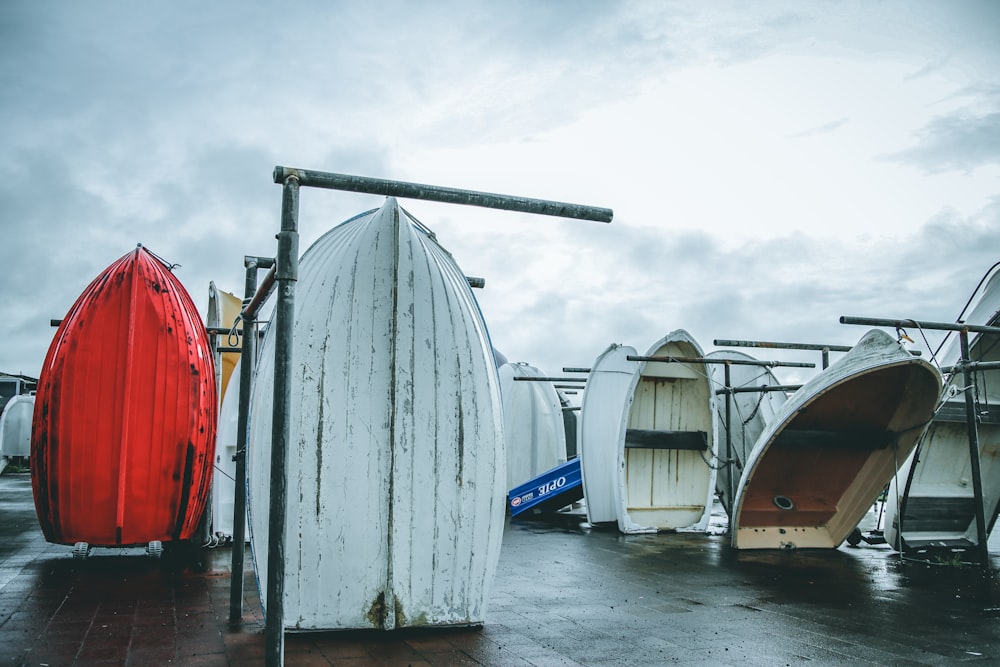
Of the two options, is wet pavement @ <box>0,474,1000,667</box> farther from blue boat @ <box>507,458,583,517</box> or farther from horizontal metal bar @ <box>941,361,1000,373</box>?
blue boat @ <box>507,458,583,517</box>

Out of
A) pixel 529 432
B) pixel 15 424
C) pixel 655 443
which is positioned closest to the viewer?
pixel 655 443

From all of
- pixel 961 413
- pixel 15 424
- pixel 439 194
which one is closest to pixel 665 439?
pixel 961 413

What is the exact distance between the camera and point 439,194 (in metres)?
3.77

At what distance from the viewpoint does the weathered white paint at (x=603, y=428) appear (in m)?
12.3

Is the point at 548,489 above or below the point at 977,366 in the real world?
below

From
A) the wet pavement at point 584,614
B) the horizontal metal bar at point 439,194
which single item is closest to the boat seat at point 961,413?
the wet pavement at point 584,614

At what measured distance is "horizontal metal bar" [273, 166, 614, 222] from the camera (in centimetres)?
352

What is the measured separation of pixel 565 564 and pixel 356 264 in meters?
4.47

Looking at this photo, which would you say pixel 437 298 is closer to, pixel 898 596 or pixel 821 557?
pixel 898 596

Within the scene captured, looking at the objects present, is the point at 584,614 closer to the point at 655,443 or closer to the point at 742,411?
the point at 655,443

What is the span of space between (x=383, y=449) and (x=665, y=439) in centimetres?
794

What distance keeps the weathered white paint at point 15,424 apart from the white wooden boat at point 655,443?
1735 centimetres

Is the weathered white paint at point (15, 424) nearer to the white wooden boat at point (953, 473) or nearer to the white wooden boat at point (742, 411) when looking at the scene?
the white wooden boat at point (742, 411)

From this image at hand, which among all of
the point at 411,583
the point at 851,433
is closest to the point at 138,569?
the point at 411,583
